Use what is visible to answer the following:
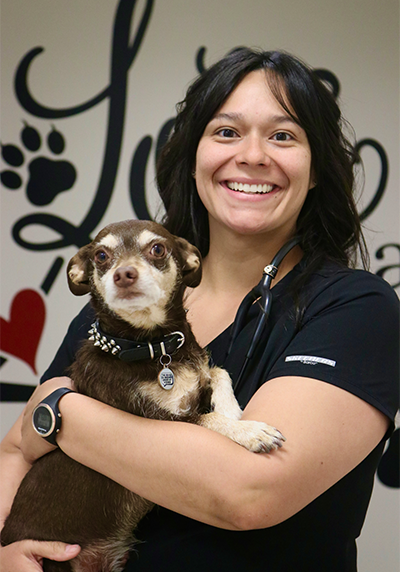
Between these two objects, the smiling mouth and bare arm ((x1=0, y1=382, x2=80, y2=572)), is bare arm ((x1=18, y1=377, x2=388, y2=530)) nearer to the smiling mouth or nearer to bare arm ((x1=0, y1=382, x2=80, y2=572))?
bare arm ((x1=0, y1=382, x2=80, y2=572))

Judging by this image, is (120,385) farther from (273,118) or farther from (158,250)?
(273,118)

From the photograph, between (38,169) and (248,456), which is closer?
(248,456)

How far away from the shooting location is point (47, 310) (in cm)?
264

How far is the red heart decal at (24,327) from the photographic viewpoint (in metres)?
2.62

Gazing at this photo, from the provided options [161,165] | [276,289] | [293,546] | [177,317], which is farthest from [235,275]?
[293,546]

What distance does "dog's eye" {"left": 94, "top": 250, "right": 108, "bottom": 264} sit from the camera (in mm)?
1258

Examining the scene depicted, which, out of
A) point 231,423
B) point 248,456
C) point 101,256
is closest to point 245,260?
point 101,256

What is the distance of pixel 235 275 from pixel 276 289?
20cm

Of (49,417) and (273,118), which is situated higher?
(273,118)

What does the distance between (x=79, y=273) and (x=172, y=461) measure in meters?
0.52

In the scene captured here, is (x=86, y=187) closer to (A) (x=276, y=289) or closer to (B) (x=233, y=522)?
(A) (x=276, y=289)

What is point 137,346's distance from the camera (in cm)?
121

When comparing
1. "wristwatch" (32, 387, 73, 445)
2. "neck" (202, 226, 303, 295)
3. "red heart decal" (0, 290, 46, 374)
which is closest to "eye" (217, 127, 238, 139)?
"neck" (202, 226, 303, 295)

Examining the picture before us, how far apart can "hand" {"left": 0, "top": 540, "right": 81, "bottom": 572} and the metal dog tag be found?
400 mm
